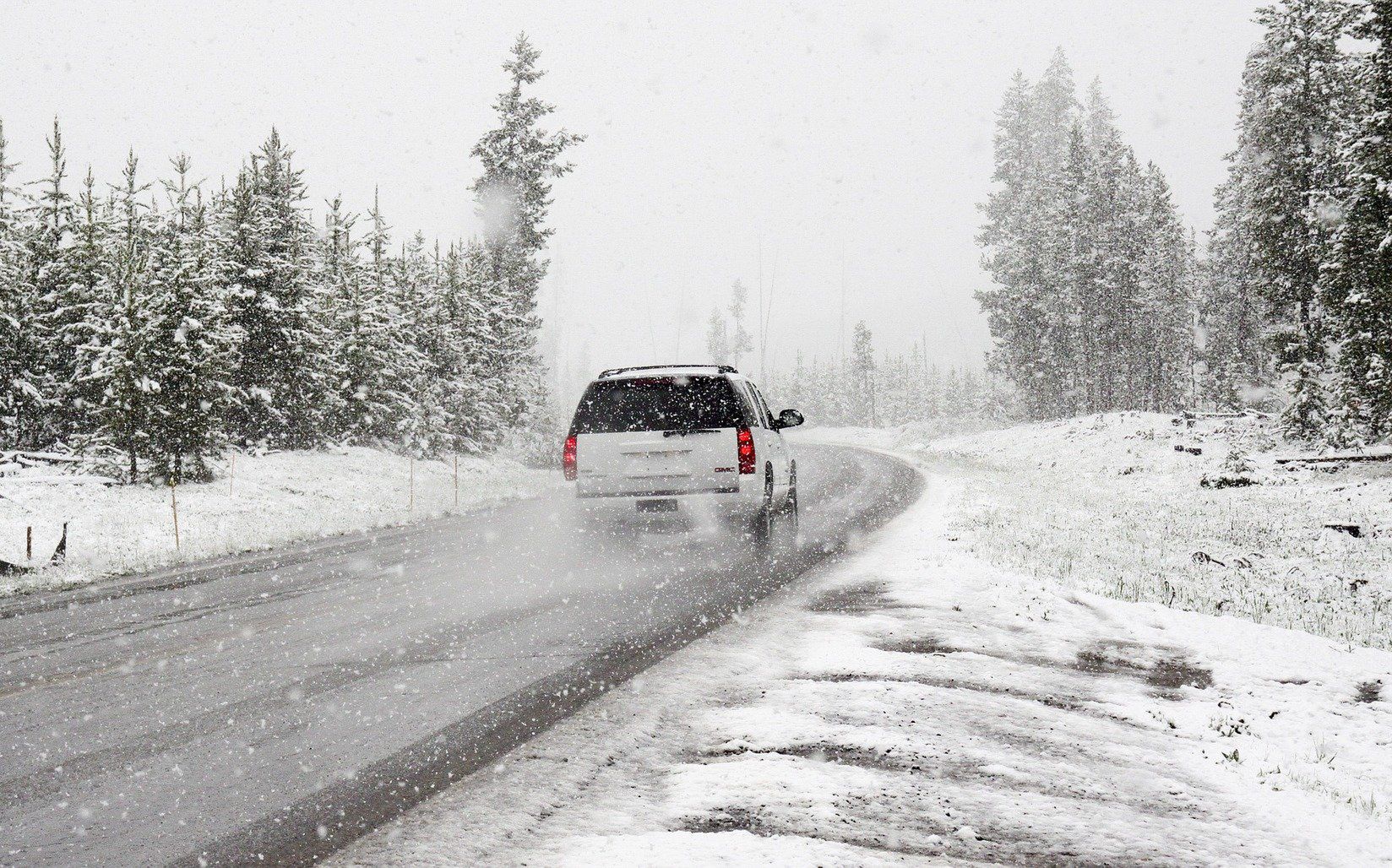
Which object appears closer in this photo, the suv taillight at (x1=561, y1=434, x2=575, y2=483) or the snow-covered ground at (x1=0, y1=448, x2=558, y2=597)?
the suv taillight at (x1=561, y1=434, x2=575, y2=483)

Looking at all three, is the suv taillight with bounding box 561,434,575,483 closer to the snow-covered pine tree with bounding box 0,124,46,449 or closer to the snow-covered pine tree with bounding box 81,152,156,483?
the snow-covered pine tree with bounding box 81,152,156,483

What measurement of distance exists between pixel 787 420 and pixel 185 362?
12.1 metres

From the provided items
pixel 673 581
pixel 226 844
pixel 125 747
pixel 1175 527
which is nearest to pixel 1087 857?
pixel 226 844

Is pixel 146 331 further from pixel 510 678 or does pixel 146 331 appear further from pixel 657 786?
pixel 657 786

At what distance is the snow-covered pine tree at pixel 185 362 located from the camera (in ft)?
55.5

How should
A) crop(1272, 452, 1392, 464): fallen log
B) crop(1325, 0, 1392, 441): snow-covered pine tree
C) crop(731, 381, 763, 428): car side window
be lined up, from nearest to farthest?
crop(731, 381, 763, 428): car side window < crop(1325, 0, 1392, 441): snow-covered pine tree < crop(1272, 452, 1392, 464): fallen log

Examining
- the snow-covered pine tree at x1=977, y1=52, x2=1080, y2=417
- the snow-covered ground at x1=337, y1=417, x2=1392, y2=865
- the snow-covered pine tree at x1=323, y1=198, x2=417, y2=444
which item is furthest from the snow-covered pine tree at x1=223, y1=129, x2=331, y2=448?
the snow-covered pine tree at x1=977, y1=52, x2=1080, y2=417

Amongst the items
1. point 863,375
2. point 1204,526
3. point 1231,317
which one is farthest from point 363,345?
point 863,375

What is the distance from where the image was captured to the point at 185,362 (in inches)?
672

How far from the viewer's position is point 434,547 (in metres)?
11.0

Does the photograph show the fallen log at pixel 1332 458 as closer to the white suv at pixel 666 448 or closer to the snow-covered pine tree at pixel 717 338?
the white suv at pixel 666 448

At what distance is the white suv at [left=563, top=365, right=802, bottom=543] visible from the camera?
10.2 meters

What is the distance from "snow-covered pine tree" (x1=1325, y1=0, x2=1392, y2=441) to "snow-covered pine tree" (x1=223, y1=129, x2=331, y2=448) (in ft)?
77.6

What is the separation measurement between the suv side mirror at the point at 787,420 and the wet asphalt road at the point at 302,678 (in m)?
2.37
